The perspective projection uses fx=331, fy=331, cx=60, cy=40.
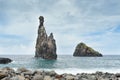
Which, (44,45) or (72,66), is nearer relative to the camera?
(72,66)

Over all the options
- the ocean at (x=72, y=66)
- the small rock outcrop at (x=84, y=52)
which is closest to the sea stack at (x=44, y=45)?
the ocean at (x=72, y=66)

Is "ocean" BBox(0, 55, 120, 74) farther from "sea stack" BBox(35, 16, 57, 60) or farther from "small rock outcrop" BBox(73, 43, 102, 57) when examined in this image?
"small rock outcrop" BBox(73, 43, 102, 57)

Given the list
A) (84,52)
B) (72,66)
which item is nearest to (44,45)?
(84,52)

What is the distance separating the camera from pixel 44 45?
131750 millimetres

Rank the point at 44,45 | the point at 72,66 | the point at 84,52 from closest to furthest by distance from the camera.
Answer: the point at 72,66 < the point at 44,45 < the point at 84,52

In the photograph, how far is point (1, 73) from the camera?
14039mm

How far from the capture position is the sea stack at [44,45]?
126m

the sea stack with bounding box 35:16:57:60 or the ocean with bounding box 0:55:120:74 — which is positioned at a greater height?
the sea stack with bounding box 35:16:57:60

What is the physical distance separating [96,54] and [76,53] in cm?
1148

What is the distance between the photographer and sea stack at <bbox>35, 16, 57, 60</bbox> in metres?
126

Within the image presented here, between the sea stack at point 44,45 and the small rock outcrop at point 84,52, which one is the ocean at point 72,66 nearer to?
the sea stack at point 44,45

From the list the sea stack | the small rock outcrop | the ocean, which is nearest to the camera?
the ocean

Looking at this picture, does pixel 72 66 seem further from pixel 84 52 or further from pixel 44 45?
pixel 84 52

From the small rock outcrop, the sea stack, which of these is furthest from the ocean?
the small rock outcrop
